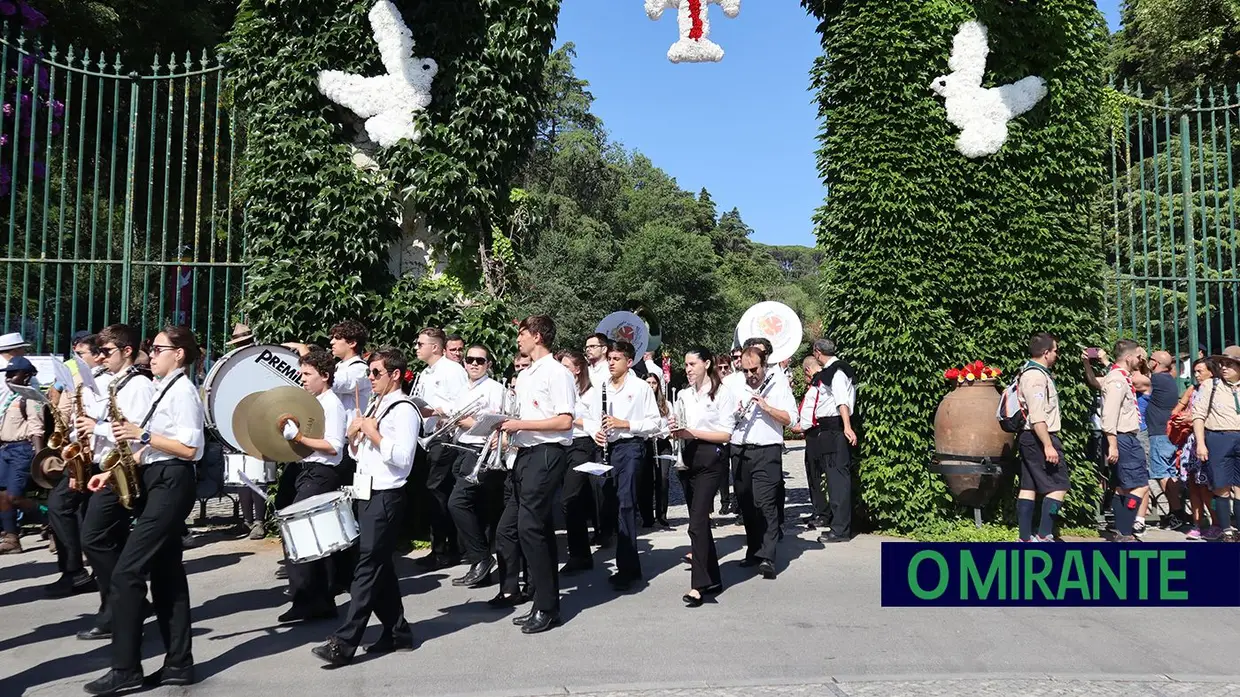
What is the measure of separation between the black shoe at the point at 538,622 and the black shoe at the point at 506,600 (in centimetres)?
66

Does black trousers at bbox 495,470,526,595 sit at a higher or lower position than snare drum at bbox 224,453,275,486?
lower

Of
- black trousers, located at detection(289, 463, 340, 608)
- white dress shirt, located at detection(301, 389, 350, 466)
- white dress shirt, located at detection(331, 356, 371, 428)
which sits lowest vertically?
black trousers, located at detection(289, 463, 340, 608)

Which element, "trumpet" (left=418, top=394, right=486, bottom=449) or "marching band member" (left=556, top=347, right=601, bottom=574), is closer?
"trumpet" (left=418, top=394, right=486, bottom=449)

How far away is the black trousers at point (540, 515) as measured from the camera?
20.9 feet

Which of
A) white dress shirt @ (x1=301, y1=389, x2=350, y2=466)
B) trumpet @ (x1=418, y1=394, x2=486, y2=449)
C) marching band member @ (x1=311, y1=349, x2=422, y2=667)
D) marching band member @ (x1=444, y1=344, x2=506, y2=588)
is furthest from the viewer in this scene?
marching band member @ (x1=444, y1=344, x2=506, y2=588)

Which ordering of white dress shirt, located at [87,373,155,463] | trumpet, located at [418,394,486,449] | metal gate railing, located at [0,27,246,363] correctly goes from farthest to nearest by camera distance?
→ metal gate railing, located at [0,27,246,363]
trumpet, located at [418,394,486,449]
white dress shirt, located at [87,373,155,463]

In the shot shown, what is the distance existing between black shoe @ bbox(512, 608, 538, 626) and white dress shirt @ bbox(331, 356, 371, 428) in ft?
6.24

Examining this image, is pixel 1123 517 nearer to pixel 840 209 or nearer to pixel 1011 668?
pixel 840 209

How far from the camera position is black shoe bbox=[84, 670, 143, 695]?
16.8 ft

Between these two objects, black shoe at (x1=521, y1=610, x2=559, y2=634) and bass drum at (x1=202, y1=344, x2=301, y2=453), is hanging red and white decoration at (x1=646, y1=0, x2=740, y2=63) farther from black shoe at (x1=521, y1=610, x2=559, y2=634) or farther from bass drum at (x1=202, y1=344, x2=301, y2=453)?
black shoe at (x1=521, y1=610, x2=559, y2=634)

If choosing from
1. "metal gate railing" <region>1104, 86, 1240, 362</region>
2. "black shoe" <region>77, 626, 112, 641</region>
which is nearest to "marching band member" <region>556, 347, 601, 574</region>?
"black shoe" <region>77, 626, 112, 641</region>

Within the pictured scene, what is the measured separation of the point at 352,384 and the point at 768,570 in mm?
3607

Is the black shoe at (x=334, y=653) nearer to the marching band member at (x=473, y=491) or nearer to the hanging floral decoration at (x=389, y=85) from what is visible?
the marching band member at (x=473, y=491)

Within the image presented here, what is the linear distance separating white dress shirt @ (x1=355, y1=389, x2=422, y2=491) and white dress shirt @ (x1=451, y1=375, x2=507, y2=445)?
139 centimetres
